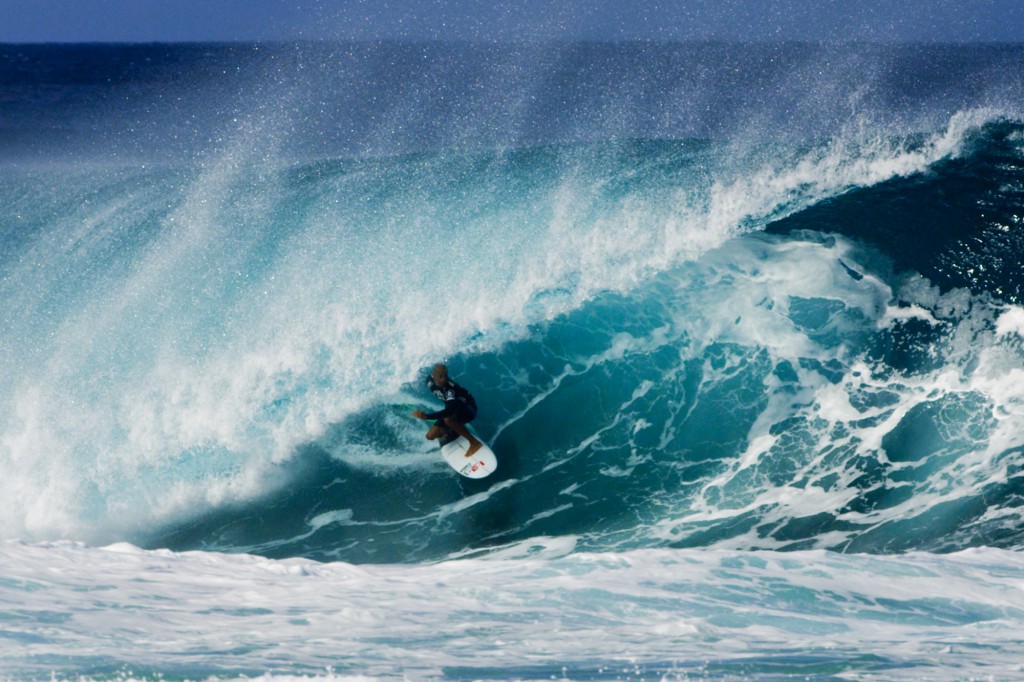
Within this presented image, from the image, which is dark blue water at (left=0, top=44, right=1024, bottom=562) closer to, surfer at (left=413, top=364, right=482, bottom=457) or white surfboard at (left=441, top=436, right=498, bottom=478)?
white surfboard at (left=441, top=436, right=498, bottom=478)

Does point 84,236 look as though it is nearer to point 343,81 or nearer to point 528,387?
point 528,387

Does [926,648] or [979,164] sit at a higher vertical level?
[979,164]

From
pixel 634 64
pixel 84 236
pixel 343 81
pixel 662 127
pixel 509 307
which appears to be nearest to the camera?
pixel 509 307

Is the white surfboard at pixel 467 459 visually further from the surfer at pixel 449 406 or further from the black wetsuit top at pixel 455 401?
the black wetsuit top at pixel 455 401

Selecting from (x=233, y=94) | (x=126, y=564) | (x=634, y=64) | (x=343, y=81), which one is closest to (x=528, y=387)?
(x=126, y=564)

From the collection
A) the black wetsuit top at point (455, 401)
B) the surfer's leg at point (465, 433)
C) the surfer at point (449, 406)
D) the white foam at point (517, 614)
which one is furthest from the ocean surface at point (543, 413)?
the black wetsuit top at point (455, 401)

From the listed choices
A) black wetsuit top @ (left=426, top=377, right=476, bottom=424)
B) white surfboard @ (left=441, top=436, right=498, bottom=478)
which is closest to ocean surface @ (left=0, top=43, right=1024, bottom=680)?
white surfboard @ (left=441, top=436, right=498, bottom=478)
